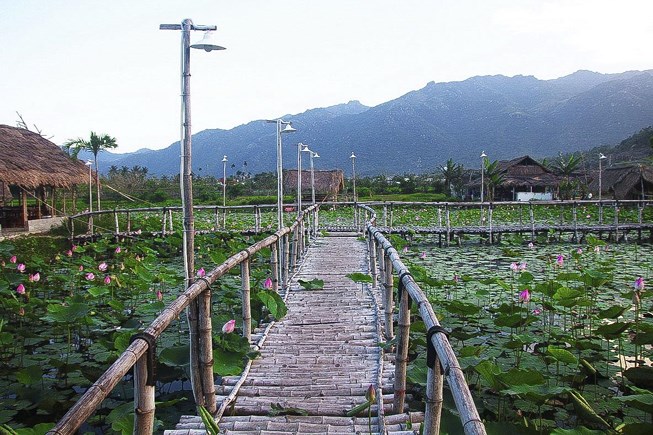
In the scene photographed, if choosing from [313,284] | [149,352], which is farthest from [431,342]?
[313,284]

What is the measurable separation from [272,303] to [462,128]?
114899 millimetres

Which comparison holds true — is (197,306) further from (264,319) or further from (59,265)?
(59,265)

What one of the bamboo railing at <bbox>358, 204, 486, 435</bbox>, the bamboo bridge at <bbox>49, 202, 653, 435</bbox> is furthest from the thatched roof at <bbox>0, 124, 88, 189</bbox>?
the bamboo railing at <bbox>358, 204, 486, 435</bbox>

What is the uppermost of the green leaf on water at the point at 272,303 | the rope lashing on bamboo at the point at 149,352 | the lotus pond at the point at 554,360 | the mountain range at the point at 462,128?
the mountain range at the point at 462,128

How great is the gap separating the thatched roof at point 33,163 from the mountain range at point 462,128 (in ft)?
238

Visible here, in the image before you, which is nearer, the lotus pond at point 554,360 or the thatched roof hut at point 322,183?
the lotus pond at point 554,360

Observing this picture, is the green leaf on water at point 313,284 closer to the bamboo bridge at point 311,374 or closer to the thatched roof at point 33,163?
the bamboo bridge at point 311,374

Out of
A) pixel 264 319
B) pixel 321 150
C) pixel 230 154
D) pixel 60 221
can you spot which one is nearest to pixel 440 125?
pixel 321 150

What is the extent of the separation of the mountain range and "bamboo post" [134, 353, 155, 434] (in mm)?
88765

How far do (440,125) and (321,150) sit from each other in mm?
27697

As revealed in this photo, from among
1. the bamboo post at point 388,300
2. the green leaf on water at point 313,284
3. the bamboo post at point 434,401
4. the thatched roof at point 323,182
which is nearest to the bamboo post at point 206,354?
the bamboo post at point 434,401

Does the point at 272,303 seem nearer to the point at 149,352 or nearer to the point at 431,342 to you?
the point at 149,352

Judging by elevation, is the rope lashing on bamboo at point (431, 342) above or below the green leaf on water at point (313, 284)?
above

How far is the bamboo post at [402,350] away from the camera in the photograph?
285cm
